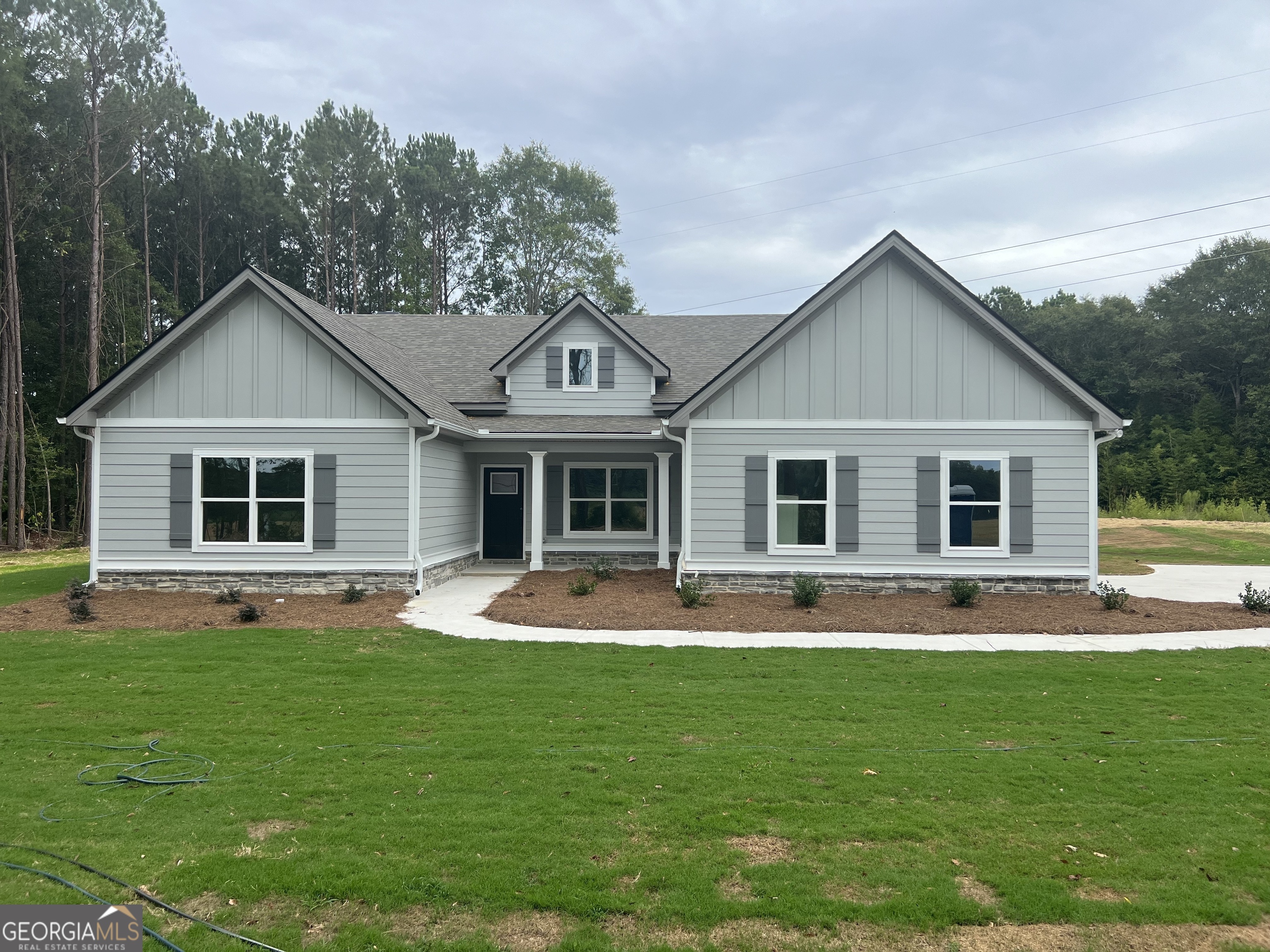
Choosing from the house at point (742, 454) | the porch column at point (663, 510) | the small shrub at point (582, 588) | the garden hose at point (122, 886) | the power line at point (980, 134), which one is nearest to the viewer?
the garden hose at point (122, 886)

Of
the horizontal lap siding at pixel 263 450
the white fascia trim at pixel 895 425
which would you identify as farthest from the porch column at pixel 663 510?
the horizontal lap siding at pixel 263 450

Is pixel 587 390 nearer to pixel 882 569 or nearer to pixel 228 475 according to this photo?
pixel 228 475

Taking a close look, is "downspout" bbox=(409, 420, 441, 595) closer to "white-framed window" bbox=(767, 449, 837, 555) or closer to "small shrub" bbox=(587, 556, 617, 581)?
"small shrub" bbox=(587, 556, 617, 581)

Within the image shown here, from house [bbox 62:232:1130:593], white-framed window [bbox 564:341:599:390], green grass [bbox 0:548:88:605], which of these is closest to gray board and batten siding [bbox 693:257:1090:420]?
house [bbox 62:232:1130:593]

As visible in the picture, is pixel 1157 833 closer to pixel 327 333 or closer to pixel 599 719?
pixel 599 719

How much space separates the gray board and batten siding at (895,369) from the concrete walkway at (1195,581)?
12.0ft

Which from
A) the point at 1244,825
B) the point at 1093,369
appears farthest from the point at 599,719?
the point at 1093,369

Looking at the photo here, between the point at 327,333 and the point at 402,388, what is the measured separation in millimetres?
Answer: 1646

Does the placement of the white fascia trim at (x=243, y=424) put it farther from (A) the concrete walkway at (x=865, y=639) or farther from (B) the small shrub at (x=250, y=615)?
(A) the concrete walkway at (x=865, y=639)

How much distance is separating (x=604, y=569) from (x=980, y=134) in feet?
64.4

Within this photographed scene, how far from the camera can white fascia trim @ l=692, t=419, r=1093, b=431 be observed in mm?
13219

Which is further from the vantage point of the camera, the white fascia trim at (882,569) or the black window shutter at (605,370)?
the black window shutter at (605,370)

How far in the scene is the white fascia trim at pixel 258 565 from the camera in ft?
44.1

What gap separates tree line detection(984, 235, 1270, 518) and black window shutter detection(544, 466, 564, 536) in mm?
31040
